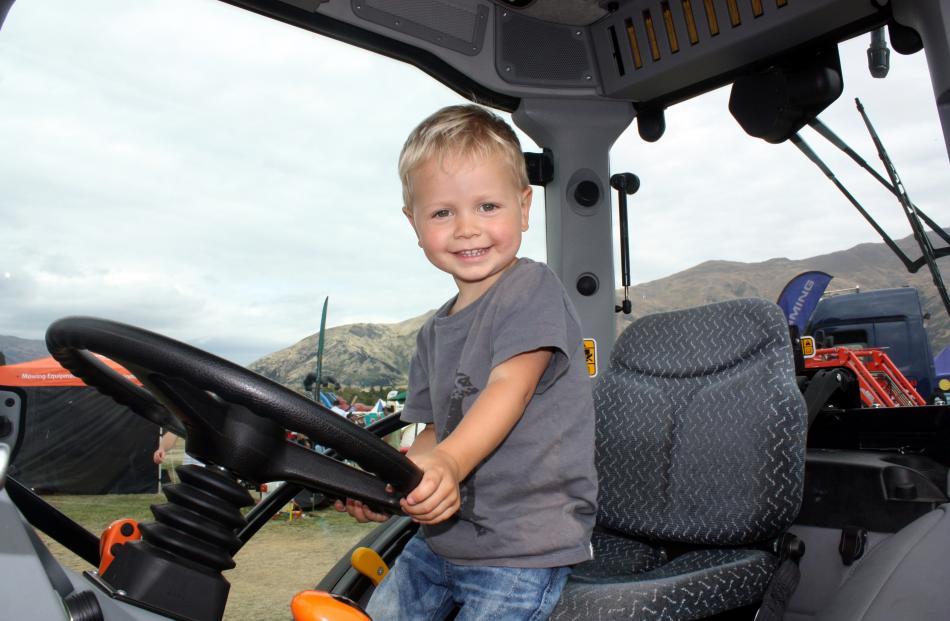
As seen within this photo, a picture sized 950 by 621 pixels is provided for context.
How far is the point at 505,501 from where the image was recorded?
40.5 inches

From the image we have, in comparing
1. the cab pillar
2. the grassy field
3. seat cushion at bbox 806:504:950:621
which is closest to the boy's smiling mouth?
seat cushion at bbox 806:504:950:621

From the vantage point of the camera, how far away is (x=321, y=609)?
72 cm

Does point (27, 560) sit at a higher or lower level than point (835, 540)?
higher

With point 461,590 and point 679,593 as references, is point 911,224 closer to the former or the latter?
point 679,593

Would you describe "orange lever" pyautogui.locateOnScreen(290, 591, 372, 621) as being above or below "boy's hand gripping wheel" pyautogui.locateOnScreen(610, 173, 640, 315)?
below

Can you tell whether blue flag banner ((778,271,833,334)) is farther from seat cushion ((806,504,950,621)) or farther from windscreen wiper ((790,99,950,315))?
seat cushion ((806,504,950,621))

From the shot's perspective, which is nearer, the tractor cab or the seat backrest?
the tractor cab

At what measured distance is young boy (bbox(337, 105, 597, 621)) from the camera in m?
0.99

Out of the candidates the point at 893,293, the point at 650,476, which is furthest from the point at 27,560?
the point at 893,293

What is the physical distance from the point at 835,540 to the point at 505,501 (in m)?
0.70

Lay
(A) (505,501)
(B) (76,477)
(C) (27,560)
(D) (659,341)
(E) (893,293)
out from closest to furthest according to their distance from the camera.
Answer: (C) (27,560) → (A) (505,501) → (D) (659,341) → (E) (893,293) → (B) (76,477)

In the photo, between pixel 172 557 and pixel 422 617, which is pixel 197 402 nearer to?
pixel 172 557

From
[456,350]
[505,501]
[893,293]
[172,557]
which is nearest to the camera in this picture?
[172,557]

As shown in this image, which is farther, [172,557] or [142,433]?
[142,433]
